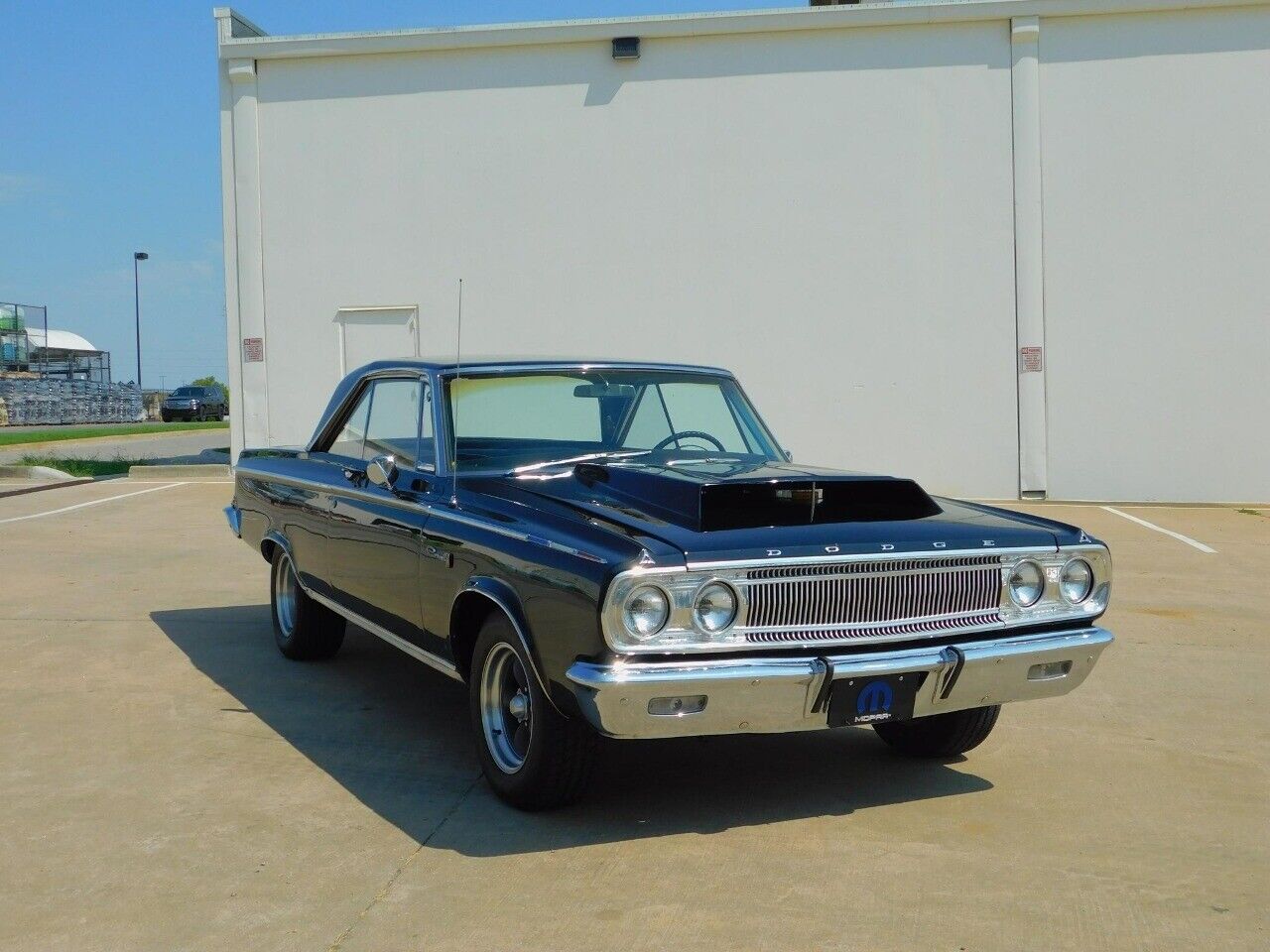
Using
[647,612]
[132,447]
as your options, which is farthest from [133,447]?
[647,612]

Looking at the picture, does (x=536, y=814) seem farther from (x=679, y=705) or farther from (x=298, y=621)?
(x=298, y=621)

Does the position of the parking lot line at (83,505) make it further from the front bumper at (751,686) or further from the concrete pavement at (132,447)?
the front bumper at (751,686)

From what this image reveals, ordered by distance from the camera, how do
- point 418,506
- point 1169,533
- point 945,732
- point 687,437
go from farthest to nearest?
point 1169,533, point 687,437, point 418,506, point 945,732

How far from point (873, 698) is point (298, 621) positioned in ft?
11.9

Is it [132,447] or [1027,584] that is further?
[132,447]

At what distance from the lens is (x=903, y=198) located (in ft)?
52.5

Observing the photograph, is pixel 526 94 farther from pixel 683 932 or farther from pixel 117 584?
pixel 683 932

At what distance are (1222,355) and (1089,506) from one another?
7.90ft

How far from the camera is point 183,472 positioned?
61.0 feet

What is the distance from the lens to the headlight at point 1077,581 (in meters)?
4.62

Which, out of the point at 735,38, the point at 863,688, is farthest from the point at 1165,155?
the point at 863,688

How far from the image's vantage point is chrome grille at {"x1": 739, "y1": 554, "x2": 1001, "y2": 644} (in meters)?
4.09

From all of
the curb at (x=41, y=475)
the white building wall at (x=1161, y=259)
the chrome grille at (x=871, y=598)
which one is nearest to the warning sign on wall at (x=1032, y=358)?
the white building wall at (x=1161, y=259)

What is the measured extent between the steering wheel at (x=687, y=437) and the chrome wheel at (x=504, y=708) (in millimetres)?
Answer: 1286
